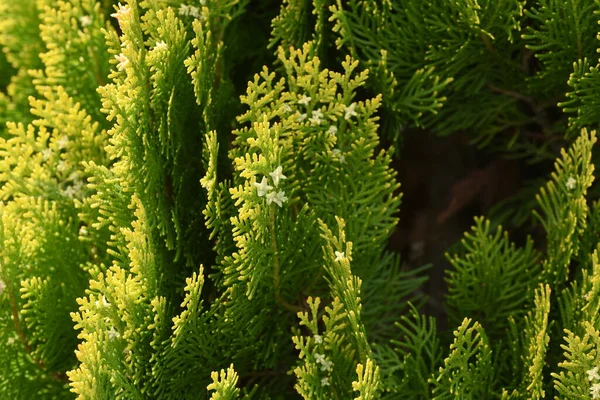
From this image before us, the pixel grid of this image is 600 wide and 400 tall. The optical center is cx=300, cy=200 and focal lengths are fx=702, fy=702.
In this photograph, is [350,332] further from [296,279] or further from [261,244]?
[261,244]

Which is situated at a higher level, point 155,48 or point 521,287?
point 155,48

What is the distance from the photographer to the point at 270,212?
1510 millimetres

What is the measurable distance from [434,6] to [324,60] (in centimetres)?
30

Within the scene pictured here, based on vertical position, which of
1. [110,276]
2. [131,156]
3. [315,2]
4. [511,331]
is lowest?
[511,331]

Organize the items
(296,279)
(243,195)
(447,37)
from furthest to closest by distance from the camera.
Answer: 1. (447,37)
2. (296,279)
3. (243,195)

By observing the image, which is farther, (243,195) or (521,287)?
(521,287)

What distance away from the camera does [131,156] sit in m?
1.56

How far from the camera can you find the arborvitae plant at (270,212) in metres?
1.53

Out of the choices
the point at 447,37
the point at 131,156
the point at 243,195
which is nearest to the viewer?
the point at 243,195

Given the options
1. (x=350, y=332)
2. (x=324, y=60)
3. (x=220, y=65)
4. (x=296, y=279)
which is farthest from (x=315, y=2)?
(x=350, y=332)

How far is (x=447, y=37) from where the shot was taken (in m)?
1.86

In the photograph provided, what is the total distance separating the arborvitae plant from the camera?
5.03ft

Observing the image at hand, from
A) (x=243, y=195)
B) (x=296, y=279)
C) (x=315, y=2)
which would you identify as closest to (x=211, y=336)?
(x=296, y=279)

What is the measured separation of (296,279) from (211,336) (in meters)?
0.24
